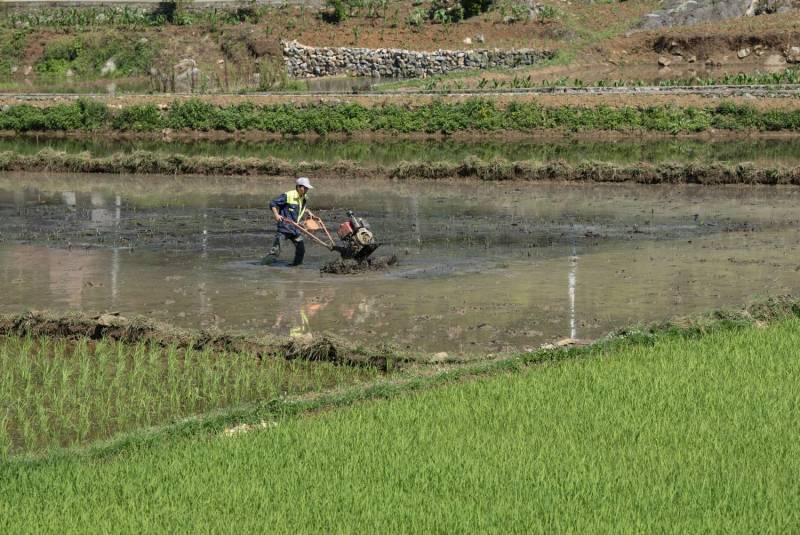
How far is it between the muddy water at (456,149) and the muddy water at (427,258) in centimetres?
463

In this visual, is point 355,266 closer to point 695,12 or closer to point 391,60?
point 391,60

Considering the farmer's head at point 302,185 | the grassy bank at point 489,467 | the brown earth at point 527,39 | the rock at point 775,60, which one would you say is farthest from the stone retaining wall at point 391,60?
the grassy bank at point 489,467

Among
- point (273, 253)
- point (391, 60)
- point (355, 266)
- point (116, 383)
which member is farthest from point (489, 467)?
point (391, 60)

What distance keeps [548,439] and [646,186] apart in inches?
741

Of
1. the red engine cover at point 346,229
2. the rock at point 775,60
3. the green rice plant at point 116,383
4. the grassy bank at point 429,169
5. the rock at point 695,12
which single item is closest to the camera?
the green rice plant at point 116,383

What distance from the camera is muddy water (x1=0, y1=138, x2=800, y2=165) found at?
106ft

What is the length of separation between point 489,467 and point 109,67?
47353mm

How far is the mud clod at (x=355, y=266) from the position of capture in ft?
60.1

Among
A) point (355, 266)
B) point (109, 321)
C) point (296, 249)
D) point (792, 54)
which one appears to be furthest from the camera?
point (792, 54)

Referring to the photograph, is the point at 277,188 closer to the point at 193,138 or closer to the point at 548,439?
the point at 193,138

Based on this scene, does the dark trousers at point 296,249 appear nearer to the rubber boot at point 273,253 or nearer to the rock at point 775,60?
the rubber boot at point 273,253

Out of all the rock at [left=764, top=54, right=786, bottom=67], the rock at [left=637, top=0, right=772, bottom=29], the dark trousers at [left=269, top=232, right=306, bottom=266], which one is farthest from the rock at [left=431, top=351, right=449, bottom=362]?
the rock at [left=637, top=0, right=772, bottom=29]

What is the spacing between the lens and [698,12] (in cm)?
5834

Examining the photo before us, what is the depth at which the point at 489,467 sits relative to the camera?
352 inches
